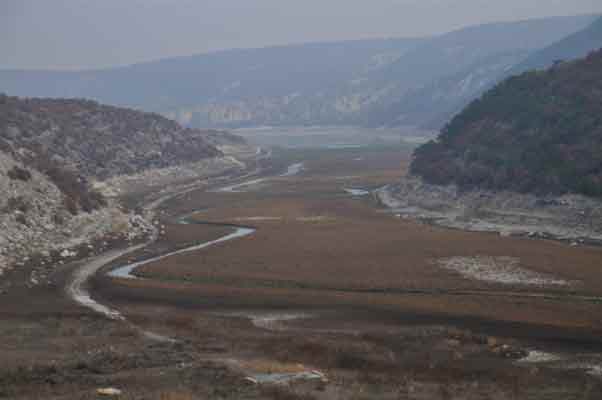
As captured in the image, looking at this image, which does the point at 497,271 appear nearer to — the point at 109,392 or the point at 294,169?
the point at 109,392

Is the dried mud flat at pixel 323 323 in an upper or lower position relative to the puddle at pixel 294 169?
lower

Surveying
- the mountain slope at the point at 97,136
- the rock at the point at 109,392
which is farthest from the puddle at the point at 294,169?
the rock at the point at 109,392

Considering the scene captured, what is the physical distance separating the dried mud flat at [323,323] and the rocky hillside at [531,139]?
14.6 m

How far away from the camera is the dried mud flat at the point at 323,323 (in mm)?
25531

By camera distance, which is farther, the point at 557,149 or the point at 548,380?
the point at 557,149

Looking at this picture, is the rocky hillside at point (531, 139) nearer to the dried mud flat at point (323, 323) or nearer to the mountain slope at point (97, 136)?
the dried mud flat at point (323, 323)

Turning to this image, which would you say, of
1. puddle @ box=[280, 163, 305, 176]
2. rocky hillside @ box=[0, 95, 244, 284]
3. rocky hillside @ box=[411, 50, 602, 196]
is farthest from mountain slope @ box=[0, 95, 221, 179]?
rocky hillside @ box=[411, 50, 602, 196]

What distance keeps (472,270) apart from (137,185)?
82.0 m

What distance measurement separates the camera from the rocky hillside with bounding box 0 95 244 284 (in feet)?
201

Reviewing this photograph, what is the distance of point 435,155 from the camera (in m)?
101

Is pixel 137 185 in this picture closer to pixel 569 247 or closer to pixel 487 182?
pixel 487 182

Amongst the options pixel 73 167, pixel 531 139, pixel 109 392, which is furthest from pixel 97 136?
pixel 109 392

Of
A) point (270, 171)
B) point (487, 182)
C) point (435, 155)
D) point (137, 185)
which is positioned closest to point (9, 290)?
point (487, 182)

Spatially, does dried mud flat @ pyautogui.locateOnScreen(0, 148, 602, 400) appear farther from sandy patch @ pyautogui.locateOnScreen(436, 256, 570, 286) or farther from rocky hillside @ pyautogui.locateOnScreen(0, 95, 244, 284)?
rocky hillside @ pyautogui.locateOnScreen(0, 95, 244, 284)
